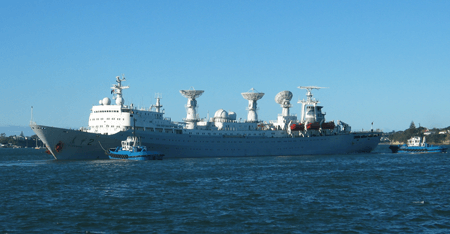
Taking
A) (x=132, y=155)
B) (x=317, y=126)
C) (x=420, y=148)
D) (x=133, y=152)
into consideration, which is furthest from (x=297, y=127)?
(x=132, y=155)

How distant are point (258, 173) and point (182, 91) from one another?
119 feet

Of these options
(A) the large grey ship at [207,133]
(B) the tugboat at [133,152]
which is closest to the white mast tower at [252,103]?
(A) the large grey ship at [207,133]

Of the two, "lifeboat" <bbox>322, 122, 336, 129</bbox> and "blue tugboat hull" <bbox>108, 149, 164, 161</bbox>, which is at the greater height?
"lifeboat" <bbox>322, 122, 336, 129</bbox>

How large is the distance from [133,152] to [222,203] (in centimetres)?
3585

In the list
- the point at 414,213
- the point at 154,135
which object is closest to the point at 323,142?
the point at 154,135

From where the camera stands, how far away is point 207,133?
242ft

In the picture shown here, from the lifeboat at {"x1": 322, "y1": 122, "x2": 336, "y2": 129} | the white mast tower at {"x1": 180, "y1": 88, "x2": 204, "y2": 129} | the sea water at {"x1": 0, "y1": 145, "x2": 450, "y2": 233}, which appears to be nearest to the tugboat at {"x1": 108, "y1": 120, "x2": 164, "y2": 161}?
the white mast tower at {"x1": 180, "y1": 88, "x2": 204, "y2": 129}

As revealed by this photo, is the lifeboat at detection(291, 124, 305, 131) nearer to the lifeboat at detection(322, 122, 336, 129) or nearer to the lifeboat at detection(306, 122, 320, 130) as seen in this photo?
the lifeboat at detection(306, 122, 320, 130)

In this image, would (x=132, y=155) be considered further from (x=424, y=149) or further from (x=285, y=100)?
(x=424, y=149)

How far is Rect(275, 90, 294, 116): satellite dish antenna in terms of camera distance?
93.1 m

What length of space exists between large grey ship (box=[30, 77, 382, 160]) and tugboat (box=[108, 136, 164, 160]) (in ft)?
3.26

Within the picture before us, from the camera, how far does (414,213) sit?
79.7ft

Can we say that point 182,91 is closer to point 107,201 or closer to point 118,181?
point 118,181

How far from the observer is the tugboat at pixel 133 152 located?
200 ft
